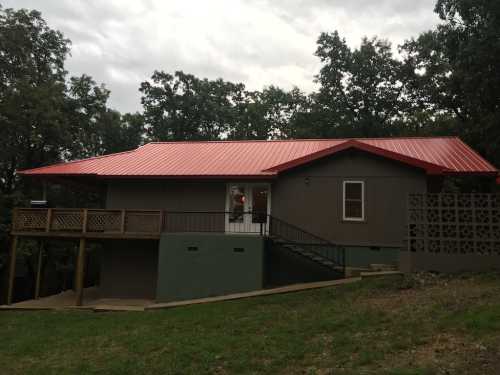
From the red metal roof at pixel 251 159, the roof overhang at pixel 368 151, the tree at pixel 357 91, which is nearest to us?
the roof overhang at pixel 368 151

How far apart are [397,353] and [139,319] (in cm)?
707

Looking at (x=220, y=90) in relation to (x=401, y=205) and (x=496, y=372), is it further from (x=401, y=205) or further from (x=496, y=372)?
(x=496, y=372)

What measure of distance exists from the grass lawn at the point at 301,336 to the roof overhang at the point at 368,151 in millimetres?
4578

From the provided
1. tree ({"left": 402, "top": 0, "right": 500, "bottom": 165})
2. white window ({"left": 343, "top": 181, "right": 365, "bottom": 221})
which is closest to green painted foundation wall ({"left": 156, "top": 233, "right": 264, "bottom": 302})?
white window ({"left": 343, "top": 181, "right": 365, "bottom": 221})

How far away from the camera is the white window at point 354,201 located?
14992 mm

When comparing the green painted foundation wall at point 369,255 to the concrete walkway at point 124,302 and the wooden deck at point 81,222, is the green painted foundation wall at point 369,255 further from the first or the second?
the wooden deck at point 81,222

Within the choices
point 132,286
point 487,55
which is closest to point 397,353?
point 132,286

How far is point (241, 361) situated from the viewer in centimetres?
658

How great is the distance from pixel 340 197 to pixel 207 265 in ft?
17.7

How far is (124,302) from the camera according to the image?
1516 cm

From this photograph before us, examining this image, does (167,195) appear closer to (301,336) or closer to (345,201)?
(345,201)

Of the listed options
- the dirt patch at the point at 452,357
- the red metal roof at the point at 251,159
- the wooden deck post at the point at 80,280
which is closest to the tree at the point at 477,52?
the red metal roof at the point at 251,159

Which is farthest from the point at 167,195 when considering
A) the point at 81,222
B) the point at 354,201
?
the point at 354,201

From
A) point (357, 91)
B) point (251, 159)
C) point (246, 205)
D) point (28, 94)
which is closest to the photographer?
point (246, 205)
